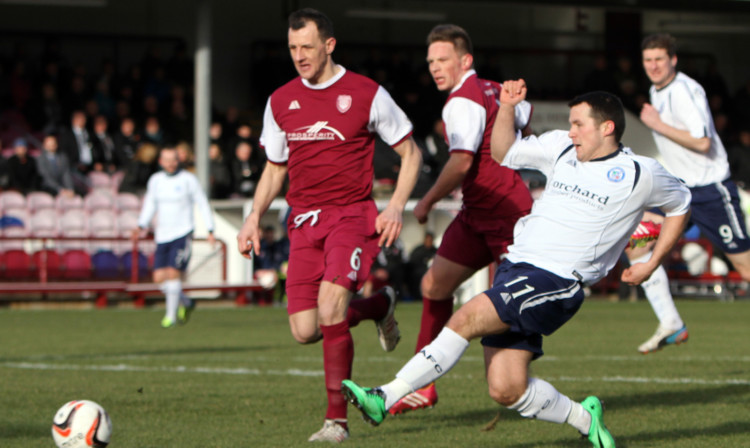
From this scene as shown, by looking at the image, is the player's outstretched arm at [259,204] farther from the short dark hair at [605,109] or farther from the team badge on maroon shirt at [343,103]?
the short dark hair at [605,109]

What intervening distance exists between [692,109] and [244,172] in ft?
44.5

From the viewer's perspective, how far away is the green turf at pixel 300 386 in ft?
19.8

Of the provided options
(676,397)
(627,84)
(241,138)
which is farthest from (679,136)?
(627,84)

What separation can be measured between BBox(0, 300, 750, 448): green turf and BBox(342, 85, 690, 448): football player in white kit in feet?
1.82

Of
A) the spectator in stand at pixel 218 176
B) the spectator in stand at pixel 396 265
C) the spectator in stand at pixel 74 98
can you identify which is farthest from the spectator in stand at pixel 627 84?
the spectator in stand at pixel 74 98

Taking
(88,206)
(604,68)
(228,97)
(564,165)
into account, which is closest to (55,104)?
(88,206)

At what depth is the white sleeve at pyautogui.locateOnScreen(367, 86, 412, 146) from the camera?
636 cm

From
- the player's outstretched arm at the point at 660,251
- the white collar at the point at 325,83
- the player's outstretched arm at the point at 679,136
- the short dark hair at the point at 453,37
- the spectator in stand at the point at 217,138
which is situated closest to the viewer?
the player's outstretched arm at the point at 660,251

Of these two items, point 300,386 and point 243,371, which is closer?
point 300,386

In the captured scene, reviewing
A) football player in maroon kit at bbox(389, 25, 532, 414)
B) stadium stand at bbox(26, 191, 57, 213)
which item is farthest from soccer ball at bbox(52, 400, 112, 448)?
stadium stand at bbox(26, 191, 57, 213)

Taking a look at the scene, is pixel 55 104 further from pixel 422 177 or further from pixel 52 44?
pixel 422 177

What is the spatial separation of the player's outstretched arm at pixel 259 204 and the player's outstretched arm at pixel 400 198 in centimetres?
73

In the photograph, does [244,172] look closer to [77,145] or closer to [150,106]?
[150,106]

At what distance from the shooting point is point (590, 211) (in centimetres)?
534
